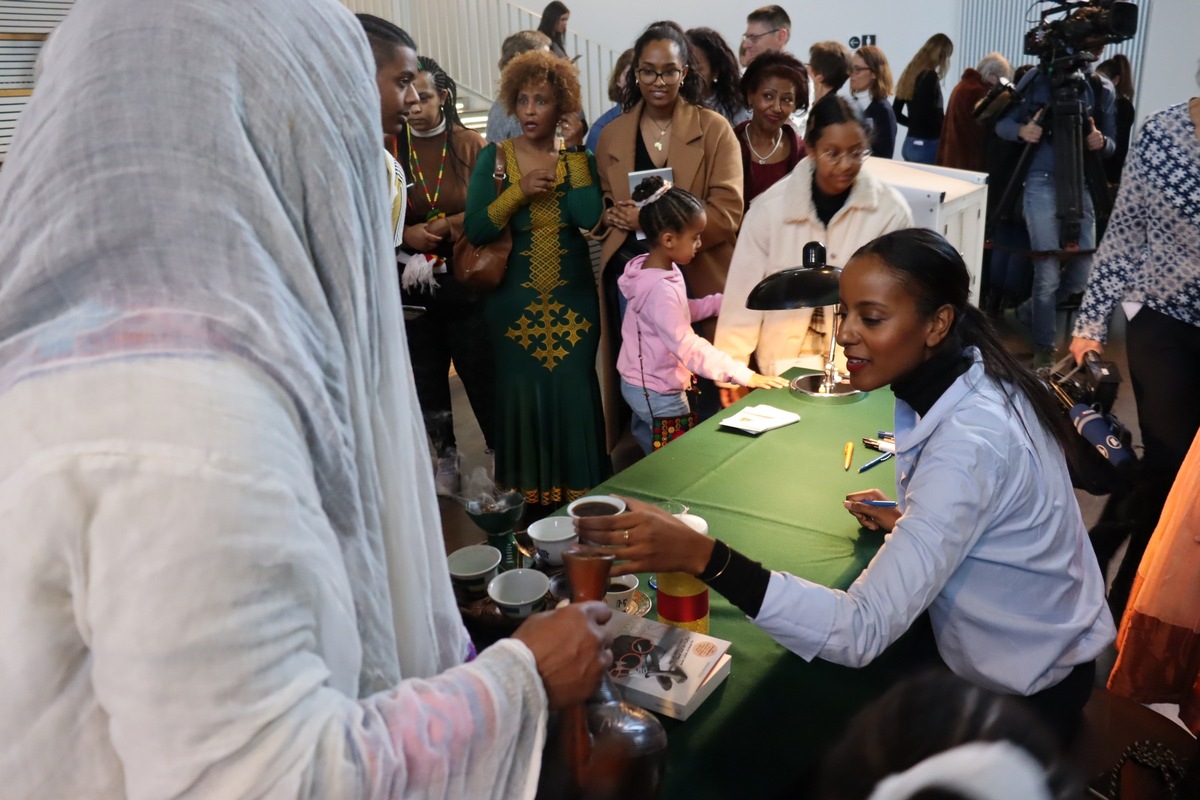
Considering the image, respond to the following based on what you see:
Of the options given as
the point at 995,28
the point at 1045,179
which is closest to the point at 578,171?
the point at 1045,179

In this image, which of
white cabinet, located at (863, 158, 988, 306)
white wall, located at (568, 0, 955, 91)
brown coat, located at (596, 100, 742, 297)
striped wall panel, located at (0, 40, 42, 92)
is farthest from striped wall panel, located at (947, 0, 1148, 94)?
striped wall panel, located at (0, 40, 42, 92)

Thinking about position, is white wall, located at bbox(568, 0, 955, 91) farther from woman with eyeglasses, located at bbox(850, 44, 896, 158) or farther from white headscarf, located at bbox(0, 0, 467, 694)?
white headscarf, located at bbox(0, 0, 467, 694)

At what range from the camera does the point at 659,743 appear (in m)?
0.98

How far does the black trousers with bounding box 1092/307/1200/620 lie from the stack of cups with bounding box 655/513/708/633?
1573 millimetres

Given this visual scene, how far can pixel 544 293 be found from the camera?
3.28 m

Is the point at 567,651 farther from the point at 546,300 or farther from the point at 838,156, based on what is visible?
the point at 546,300

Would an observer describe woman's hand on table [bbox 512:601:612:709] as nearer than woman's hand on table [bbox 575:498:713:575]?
Yes

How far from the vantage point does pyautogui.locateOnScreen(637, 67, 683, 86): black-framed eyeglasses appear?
330 cm

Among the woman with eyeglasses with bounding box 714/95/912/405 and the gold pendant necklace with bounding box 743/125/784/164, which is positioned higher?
the gold pendant necklace with bounding box 743/125/784/164

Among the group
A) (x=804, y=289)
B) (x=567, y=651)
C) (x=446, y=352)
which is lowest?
(x=446, y=352)

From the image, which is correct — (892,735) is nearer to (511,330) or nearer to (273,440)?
(273,440)

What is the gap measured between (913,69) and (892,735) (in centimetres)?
602

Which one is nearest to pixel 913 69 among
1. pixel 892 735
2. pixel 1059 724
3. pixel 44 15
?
pixel 44 15

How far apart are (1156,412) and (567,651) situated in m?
2.24
